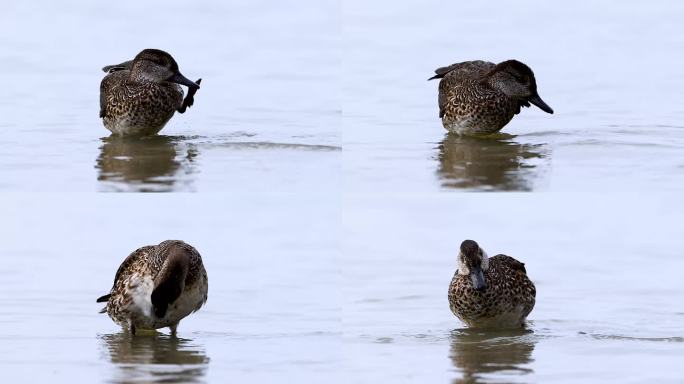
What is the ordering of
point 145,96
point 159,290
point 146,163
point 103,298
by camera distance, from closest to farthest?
point 159,290
point 103,298
point 146,163
point 145,96

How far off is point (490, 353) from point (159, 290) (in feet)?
7.86

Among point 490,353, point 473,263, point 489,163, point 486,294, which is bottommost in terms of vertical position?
point 490,353

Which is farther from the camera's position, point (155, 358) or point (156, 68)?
point (156, 68)

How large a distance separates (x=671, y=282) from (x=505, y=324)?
1794 millimetres

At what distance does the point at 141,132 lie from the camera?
1270 cm

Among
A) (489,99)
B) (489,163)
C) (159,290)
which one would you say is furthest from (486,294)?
(159,290)

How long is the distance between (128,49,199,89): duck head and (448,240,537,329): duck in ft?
9.98

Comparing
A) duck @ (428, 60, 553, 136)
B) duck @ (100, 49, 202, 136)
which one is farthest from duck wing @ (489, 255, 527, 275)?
duck @ (100, 49, 202, 136)

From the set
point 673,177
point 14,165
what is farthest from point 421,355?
point 14,165

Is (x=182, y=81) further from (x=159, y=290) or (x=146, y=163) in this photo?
(x=159, y=290)

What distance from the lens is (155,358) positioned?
9.83 meters

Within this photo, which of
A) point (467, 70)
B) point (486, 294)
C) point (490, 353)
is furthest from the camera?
point (467, 70)

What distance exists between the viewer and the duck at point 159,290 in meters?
10.4

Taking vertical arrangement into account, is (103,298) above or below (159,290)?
below
